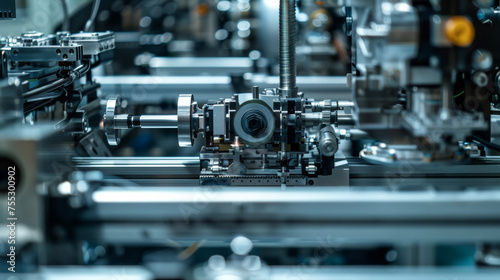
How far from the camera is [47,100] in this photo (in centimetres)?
183

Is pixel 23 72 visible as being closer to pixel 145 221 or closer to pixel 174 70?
pixel 145 221

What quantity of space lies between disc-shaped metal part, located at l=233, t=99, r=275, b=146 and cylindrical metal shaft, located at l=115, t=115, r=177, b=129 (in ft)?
0.67

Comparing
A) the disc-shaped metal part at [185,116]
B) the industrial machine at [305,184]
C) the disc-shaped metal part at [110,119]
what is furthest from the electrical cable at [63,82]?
the disc-shaped metal part at [185,116]

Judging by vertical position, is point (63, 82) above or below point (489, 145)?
above

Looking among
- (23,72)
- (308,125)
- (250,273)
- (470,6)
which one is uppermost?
(470,6)

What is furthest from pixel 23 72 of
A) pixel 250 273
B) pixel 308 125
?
pixel 250 273

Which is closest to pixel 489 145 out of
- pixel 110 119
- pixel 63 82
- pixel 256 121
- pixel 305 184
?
pixel 305 184

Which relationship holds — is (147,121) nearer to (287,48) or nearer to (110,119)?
(110,119)

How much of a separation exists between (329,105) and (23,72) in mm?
796

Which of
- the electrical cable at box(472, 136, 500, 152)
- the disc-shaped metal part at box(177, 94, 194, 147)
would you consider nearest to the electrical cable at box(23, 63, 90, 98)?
the disc-shaped metal part at box(177, 94, 194, 147)

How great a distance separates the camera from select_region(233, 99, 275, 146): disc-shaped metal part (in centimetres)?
150

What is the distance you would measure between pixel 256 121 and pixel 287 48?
0.66 ft

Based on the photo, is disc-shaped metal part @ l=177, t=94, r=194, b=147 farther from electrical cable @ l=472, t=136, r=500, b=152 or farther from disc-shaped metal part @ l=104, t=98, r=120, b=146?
electrical cable @ l=472, t=136, r=500, b=152

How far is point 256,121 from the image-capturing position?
4.92ft
